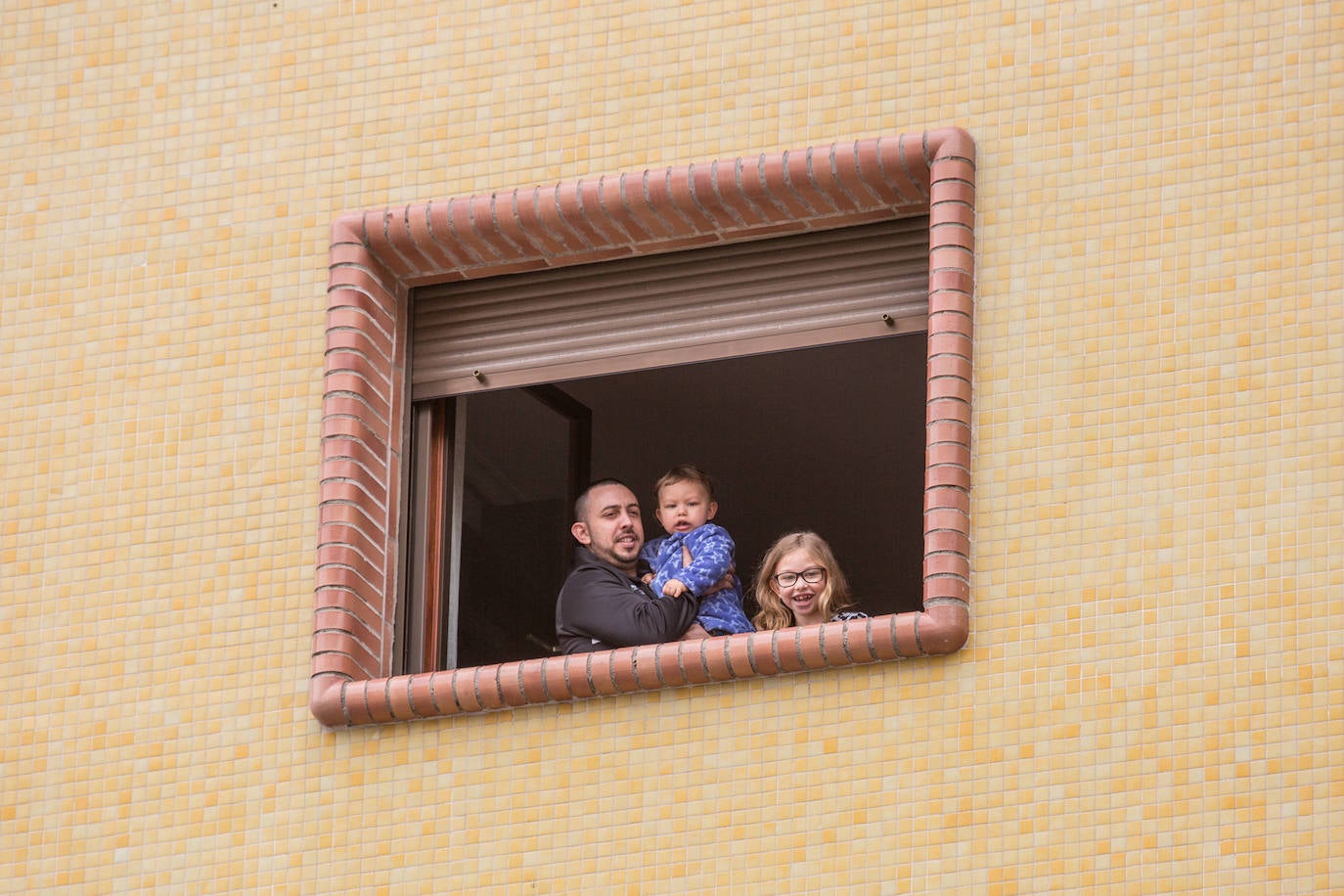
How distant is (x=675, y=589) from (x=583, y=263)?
122 cm

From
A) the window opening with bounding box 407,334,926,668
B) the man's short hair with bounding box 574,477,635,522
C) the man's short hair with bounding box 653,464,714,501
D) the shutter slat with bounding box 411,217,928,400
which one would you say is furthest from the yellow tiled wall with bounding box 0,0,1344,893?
the man's short hair with bounding box 653,464,714,501

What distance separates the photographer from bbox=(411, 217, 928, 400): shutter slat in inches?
368

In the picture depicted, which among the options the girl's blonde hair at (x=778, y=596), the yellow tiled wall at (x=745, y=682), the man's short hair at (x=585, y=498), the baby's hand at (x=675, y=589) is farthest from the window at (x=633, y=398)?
the baby's hand at (x=675, y=589)

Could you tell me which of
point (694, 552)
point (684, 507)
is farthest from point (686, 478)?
point (694, 552)

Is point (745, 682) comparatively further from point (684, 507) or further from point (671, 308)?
point (671, 308)

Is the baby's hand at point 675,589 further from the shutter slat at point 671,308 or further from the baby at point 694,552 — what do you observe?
the shutter slat at point 671,308

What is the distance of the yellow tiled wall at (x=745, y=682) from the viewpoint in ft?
27.2

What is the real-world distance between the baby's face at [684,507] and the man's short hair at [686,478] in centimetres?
1

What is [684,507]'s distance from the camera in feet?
31.6

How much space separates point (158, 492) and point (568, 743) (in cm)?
175

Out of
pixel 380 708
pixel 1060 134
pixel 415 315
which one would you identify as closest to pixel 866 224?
pixel 1060 134

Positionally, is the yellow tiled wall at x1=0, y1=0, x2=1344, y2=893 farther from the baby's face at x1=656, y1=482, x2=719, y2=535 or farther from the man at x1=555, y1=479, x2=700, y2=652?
the baby's face at x1=656, y1=482, x2=719, y2=535

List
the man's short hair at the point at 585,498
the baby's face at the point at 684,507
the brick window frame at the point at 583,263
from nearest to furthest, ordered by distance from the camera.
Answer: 1. the brick window frame at the point at 583,263
2. the baby's face at the point at 684,507
3. the man's short hair at the point at 585,498

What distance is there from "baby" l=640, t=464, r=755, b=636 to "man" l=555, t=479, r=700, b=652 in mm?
48
